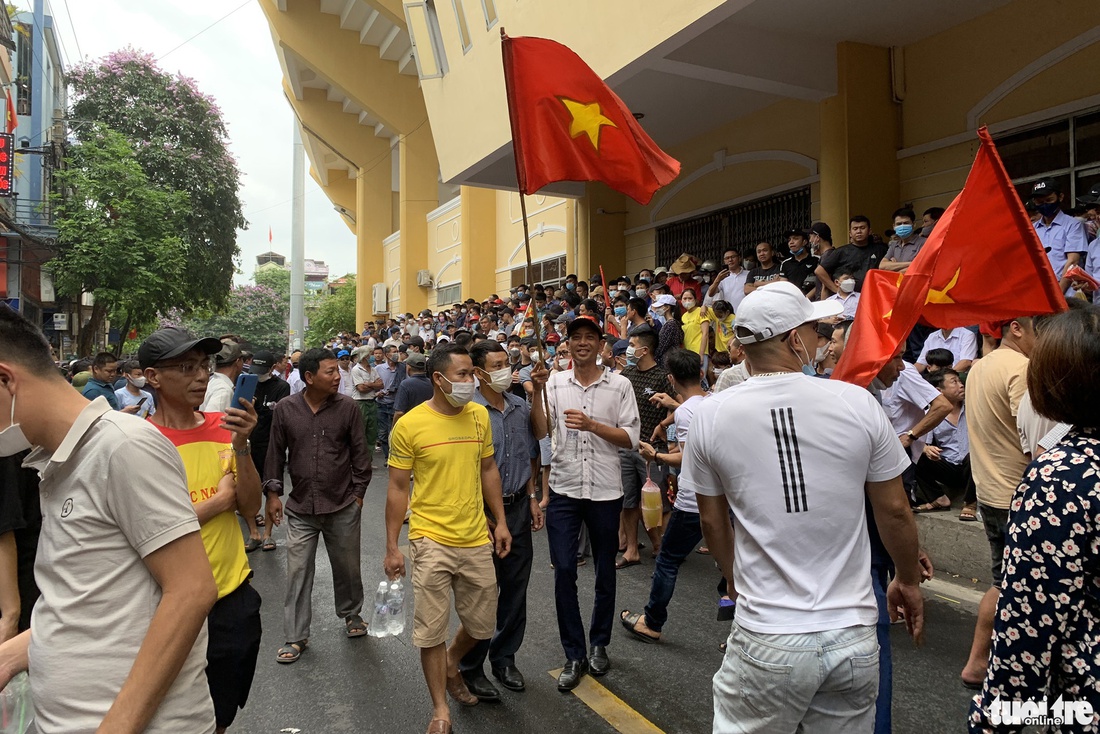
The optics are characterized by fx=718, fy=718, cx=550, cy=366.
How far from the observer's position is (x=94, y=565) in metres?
1.48

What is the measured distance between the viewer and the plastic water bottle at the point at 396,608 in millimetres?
4793

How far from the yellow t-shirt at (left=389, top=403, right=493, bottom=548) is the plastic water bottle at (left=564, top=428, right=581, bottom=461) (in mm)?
604

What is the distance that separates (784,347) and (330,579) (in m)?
4.88

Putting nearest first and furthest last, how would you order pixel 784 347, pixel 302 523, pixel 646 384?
1. pixel 784 347
2. pixel 302 523
3. pixel 646 384

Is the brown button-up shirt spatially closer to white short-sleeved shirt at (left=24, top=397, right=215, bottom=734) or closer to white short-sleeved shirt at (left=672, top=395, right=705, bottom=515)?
white short-sleeved shirt at (left=672, top=395, right=705, bottom=515)

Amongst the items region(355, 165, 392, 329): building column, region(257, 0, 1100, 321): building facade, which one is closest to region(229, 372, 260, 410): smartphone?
region(257, 0, 1100, 321): building facade

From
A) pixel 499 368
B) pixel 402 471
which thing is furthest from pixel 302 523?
pixel 499 368

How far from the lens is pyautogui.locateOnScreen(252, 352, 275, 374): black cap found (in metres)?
6.53

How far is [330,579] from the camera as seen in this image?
5.89 meters

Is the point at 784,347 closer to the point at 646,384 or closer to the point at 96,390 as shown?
the point at 646,384

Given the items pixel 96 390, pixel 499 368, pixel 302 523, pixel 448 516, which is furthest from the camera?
pixel 96 390

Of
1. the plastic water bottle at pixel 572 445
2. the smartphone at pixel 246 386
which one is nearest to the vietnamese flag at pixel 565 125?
the plastic water bottle at pixel 572 445

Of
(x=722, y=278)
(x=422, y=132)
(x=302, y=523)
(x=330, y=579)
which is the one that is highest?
(x=422, y=132)

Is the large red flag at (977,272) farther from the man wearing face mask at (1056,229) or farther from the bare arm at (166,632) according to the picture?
the man wearing face mask at (1056,229)
